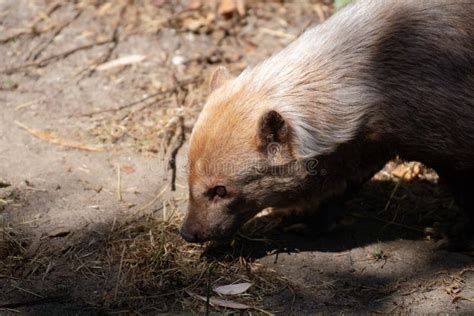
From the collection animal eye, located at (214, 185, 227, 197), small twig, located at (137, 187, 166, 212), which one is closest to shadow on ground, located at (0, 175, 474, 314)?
small twig, located at (137, 187, 166, 212)

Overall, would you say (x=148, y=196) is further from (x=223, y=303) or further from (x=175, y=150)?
(x=223, y=303)

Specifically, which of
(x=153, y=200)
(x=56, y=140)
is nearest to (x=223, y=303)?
(x=153, y=200)

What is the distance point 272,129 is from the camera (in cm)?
519

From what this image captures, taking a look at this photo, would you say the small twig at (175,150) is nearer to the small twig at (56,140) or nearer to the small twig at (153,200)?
the small twig at (153,200)

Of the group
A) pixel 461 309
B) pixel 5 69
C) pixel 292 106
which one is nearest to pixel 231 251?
pixel 292 106

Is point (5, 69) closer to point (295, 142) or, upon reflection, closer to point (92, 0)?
point (92, 0)

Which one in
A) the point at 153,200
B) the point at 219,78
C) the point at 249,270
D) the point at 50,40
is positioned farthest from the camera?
the point at 50,40

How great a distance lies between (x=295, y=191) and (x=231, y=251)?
73 cm

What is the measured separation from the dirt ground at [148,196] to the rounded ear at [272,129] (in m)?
1.06

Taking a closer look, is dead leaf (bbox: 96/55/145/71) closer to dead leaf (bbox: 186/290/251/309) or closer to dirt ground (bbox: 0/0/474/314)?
dirt ground (bbox: 0/0/474/314)

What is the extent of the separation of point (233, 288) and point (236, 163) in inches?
36.2

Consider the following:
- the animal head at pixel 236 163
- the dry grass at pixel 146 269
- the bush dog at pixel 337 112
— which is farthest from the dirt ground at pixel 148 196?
the bush dog at pixel 337 112

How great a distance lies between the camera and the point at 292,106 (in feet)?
17.4

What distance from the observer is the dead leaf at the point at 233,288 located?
536 centimetres
